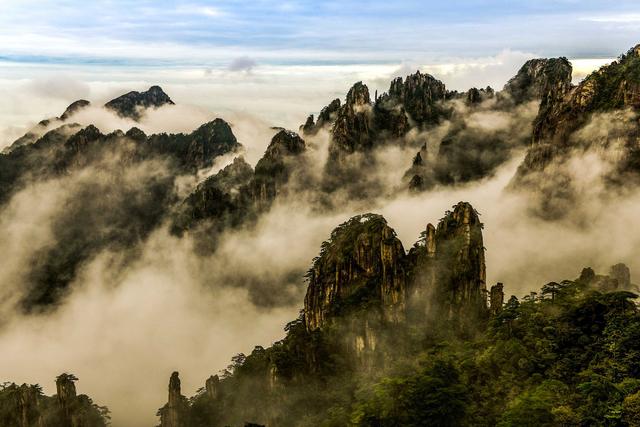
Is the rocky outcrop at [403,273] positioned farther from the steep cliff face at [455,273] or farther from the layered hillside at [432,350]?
the layered hillside at [432,350]

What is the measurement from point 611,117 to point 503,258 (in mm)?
35873

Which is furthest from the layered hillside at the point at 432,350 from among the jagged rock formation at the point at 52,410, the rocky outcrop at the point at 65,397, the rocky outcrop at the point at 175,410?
the rocky outcrop at the point at 65,397

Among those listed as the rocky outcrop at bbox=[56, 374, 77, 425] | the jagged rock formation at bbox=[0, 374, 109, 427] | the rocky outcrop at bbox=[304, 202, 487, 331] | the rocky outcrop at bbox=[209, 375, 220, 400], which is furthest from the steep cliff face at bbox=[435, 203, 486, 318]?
the rocky outcrop at bbox=[56, 374, 77, 425]

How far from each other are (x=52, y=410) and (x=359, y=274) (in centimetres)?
5446

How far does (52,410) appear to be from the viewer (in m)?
106

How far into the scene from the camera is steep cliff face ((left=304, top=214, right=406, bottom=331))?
9606 cm

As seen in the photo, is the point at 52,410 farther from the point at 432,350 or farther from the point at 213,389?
the point at 432,350

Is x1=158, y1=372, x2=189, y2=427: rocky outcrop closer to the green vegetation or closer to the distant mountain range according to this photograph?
the distant mountain range

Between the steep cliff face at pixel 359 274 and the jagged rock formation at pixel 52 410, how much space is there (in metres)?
38.7

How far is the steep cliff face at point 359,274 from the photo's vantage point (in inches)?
3782

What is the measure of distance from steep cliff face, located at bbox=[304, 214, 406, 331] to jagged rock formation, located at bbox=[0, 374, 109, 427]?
38699 millimetres

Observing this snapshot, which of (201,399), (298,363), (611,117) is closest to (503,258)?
(611,117)

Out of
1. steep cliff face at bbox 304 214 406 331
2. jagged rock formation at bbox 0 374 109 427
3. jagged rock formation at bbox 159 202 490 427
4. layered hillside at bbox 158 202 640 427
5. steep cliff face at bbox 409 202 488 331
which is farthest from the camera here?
jagged rock formation at bbox 0 374 109 427

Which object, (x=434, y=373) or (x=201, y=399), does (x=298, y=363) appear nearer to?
(x=201, y=399)
